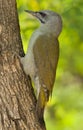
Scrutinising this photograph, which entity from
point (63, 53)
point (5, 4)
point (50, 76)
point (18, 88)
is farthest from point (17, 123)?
point (63, 53)

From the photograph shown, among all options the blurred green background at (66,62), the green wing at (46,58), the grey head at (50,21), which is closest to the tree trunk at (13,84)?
the green wing at (46,58)

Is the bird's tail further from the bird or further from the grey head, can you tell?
the grey head

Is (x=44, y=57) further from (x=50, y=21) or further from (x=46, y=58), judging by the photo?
(x=50, y=21)

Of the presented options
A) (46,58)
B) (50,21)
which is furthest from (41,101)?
(50,21)

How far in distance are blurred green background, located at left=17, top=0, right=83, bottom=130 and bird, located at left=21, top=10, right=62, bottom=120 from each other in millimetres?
1646

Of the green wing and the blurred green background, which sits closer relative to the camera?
the green wing

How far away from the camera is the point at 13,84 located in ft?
17.5

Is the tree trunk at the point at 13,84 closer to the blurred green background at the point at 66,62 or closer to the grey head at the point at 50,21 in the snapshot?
the grey head at the point at 50,21

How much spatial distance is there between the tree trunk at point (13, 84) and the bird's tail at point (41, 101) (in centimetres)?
5

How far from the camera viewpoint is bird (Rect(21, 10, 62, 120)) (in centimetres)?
561

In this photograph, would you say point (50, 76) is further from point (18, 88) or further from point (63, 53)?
point (63, 53)

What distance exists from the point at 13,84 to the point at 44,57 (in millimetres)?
610

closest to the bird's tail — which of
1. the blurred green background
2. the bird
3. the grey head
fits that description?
the bird

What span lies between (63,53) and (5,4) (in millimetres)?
4280
